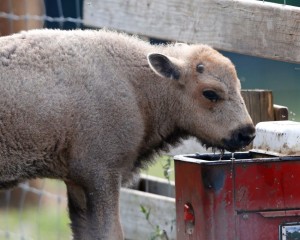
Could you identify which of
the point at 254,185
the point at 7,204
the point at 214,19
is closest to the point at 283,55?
the point at 214,19

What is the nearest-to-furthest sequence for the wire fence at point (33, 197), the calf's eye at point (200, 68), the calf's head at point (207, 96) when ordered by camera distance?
the calf's head at point (207, 96) → the calf's eye at point (200, 68) → the wire fence at point (33, 197)

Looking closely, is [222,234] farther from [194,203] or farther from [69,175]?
[69,175]

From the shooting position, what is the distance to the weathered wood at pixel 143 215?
29.7ft

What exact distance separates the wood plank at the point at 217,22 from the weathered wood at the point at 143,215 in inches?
54.7

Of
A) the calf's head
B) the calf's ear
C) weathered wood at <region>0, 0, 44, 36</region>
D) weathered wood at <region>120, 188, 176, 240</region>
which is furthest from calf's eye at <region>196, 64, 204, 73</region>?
weathered wood at <region>0, 0, 44, 36</region>

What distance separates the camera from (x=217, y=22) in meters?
8.17

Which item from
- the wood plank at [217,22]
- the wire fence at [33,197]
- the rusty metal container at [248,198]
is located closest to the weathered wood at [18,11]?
the wire fence at [33,197]

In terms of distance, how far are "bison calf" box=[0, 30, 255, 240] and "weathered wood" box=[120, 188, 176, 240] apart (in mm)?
1287

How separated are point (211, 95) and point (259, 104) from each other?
43 cm

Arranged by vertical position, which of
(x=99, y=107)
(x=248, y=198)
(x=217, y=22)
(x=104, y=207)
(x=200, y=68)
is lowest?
(x=248, y=198)

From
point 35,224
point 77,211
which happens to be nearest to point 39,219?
point 35,224

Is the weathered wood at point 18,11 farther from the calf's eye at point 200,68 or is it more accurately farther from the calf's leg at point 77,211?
the calf's eye at point 200,68

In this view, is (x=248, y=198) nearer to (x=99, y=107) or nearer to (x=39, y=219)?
(x=99, y=107)

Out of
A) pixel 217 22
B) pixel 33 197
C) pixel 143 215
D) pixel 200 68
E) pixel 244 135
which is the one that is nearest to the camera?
pixel 244 135
